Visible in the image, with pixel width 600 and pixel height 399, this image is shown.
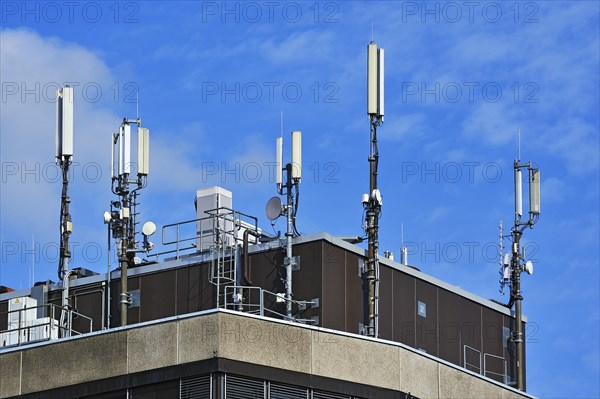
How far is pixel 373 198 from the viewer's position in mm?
71312

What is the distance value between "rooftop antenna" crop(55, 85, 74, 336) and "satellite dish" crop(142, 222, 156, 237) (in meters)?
3.31

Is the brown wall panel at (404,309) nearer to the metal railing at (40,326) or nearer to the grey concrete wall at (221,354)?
the grey concrete wall at (221,354)

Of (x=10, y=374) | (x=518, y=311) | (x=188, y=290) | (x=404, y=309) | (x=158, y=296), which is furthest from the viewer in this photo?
(x=518, y=311)

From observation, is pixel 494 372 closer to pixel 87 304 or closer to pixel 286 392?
pixel 87 304

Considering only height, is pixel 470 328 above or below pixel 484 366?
above

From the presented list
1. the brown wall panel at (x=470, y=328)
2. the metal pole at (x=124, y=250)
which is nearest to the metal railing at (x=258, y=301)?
the metal pole at (x=124, y=250)

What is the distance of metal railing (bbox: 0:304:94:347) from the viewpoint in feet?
233

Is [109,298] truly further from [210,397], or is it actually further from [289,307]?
[210,397]

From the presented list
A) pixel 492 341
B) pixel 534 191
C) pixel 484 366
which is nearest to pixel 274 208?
pixel 484 366

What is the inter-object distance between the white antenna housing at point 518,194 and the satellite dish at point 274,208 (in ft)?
55.3

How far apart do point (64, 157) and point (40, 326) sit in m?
7.73

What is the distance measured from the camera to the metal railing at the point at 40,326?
70.9 m

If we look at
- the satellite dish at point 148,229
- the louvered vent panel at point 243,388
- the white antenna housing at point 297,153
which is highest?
the white antenna housing at point 297,153

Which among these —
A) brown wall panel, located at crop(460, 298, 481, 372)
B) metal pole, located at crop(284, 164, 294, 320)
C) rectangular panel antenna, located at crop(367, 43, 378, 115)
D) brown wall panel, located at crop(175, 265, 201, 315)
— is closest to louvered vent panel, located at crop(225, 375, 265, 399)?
metal pole, located at crop(284, 164, 294, 320)
